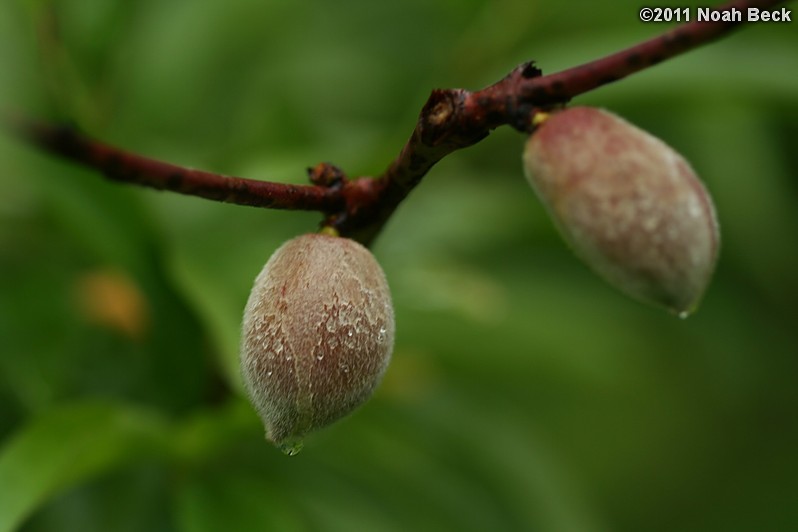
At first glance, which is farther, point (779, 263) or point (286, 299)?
point (779, 263)

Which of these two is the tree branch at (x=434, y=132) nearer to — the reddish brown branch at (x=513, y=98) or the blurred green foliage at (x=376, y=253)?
the reddish brown branch at (x=513, y=98)

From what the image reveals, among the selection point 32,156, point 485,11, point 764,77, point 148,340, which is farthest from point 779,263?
point 32,156


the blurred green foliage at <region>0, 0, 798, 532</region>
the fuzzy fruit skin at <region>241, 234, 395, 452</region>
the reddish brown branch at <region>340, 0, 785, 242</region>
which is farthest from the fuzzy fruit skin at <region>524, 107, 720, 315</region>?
the blurred green foliage at <region>0, 0, 798, 532</region>

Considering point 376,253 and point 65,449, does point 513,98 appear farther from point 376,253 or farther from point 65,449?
point 376,253

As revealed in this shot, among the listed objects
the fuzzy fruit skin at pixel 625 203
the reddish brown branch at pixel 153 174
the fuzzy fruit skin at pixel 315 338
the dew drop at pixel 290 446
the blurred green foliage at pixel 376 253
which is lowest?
the blurred green foliage at pixel 376 253

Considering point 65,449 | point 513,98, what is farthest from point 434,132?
point 65,449

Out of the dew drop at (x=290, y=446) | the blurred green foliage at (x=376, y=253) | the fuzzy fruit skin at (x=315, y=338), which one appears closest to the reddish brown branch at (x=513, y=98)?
the fuzzy fruit skin at (x=315, y=338)

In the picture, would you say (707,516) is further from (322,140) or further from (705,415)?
(322,140)
